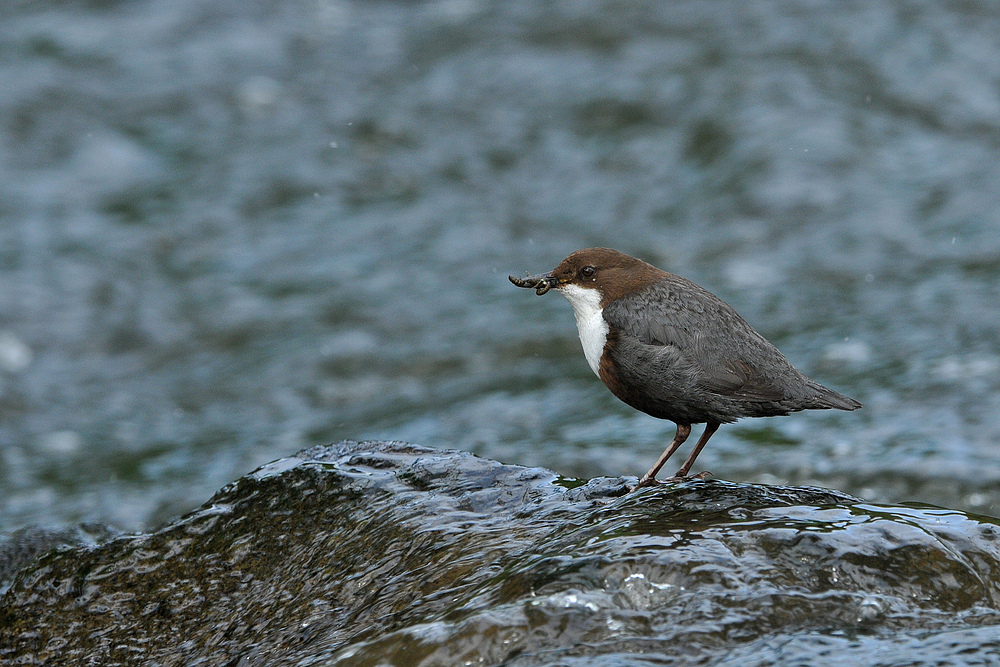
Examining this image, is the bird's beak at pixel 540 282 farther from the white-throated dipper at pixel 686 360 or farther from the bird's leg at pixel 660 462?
the bird's leg at pixel 660 462

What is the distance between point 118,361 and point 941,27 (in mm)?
8577

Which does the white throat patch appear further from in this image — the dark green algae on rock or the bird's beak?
the dark green algae on rock

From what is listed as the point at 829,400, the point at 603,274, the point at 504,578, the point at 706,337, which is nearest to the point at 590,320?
the point at 603,274

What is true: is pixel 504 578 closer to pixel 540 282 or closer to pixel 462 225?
pixel 540 282

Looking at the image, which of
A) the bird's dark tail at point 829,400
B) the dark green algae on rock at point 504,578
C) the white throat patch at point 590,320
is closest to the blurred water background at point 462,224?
the white throat patch at point 590,320

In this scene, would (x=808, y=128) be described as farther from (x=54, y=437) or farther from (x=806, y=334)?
(x=54, y=437)

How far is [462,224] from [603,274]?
227 inches

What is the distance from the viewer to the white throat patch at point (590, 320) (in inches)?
146

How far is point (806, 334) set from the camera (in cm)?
772

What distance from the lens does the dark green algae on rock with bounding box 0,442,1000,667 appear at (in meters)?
2.59

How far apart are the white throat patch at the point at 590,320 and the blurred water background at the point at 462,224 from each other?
2.39m

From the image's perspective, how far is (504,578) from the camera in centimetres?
280

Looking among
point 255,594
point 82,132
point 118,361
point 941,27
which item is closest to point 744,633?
point 255,594

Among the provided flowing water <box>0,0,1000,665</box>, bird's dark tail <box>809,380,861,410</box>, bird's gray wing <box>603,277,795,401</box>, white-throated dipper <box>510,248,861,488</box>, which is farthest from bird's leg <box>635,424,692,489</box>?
flowing water <box>0,0,1000,665</box>
